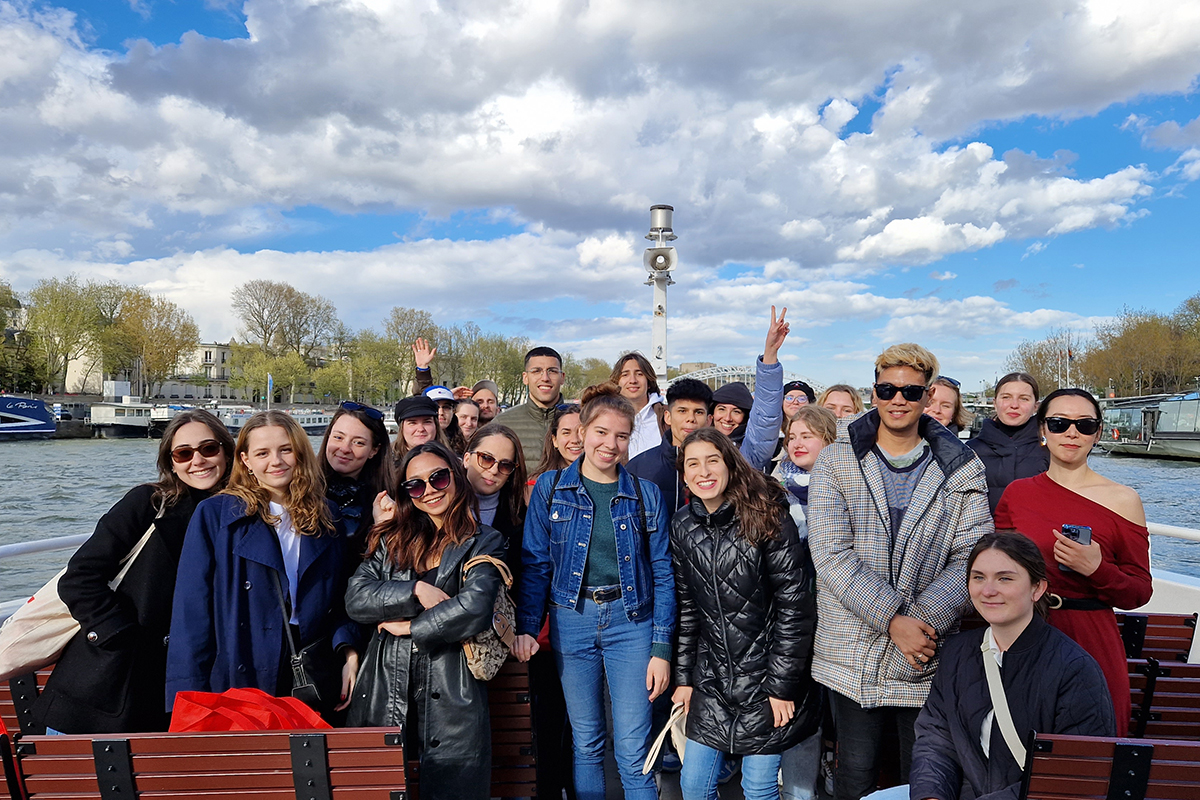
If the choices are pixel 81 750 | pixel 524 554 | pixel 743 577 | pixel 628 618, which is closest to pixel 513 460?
pixel 524 554

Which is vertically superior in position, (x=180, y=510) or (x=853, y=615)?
(x=180, y=510)

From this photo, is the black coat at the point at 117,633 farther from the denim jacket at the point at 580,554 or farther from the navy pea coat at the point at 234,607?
the denim jacket at the point at 580,554

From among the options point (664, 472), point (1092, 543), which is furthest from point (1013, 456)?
point (664, 472)

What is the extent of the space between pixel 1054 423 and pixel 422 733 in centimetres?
254

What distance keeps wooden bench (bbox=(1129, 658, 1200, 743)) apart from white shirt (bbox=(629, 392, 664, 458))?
8.35 ft

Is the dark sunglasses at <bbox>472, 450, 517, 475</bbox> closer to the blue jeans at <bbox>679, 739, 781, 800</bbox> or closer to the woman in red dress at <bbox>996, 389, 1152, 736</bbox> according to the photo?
the blue jeans at <bbox>679, 739, 781, 800</bbox>

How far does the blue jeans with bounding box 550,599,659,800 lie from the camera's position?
2838 millimetres

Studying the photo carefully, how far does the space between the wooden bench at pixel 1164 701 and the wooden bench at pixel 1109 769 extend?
1268 millimetres

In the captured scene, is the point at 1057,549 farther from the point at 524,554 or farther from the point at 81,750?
the point at 81,750

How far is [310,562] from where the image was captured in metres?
2.72

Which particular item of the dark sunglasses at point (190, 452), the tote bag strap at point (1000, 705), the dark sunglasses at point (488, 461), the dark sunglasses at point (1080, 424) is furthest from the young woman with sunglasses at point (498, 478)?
the dark sunglasses at point (1080, 424)

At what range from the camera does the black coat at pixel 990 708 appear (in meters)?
2.13

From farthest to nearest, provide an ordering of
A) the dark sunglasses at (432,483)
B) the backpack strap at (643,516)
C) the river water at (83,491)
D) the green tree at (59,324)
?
the green tree at (59,324) < the river water at (83,491) < the backpack strap at (643,516) < the dark sunglasses at (432,483)

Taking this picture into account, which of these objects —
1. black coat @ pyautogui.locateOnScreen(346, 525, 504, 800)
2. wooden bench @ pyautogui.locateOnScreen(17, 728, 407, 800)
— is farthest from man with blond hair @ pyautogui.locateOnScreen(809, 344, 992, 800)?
wooden bench @ pyautogui.locateOnScreen(17, 728, 407, 800)
